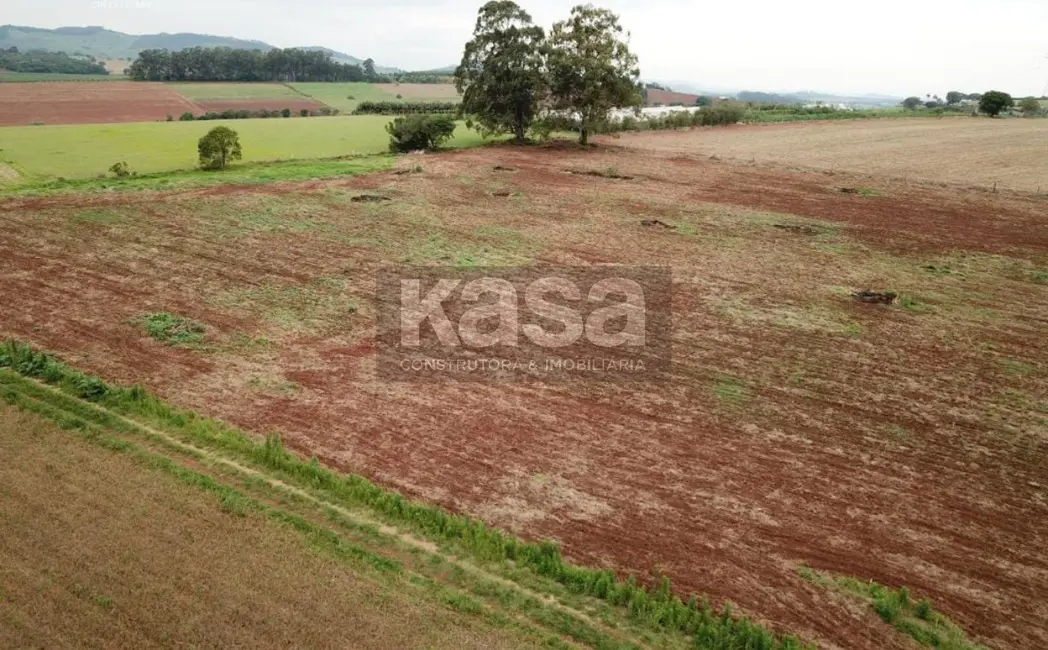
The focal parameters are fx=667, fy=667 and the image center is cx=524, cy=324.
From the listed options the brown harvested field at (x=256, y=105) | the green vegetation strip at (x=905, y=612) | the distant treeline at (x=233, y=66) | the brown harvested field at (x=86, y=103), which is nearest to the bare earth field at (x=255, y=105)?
the brown harvested field at (x=256, y=105)

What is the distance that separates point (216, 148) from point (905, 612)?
3683 centimetres

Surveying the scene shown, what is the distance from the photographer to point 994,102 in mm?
70000

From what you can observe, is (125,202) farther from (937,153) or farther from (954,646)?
(937,153)

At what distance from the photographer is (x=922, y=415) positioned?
13.1 meters

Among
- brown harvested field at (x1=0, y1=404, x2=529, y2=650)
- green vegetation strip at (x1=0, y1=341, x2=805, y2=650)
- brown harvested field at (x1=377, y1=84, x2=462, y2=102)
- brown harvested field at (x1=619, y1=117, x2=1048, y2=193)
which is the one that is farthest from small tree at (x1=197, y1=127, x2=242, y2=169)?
brown harvested field at (x1=377, y1=84, x2=462, y2=102)

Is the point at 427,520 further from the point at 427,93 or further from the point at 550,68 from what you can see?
the point at 427,93

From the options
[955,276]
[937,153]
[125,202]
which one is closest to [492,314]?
[955,276]

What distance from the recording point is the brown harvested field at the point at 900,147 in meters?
40.1

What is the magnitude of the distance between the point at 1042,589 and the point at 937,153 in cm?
4722

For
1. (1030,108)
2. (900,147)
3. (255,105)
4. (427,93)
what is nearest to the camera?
(900,147)

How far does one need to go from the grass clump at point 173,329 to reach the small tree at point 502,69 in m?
35.0

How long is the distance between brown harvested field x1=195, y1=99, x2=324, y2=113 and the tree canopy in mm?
39030

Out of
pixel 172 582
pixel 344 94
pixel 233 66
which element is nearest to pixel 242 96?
pixel 344 94

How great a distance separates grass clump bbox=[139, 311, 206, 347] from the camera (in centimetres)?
1543
